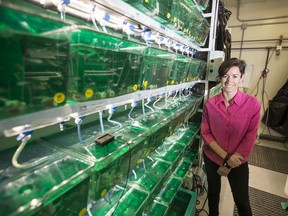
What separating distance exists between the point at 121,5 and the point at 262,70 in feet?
16.1

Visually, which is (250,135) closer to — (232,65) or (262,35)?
(232,65)

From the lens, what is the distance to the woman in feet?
5.27

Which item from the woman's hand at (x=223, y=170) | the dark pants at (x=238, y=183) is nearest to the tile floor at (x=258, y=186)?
the dark pants at (x=238, y=183)

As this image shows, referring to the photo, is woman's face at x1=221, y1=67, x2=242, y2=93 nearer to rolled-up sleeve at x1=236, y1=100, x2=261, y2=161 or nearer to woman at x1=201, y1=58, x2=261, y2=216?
woman at x1=201, y1=58, x2=261, y2=216

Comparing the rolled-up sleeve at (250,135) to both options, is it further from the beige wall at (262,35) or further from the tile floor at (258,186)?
the beige wall at (262,35)

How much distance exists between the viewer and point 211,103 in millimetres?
1788

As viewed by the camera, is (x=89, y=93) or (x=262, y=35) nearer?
(x=89, y=93)

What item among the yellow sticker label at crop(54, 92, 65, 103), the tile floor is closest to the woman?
the tile floor

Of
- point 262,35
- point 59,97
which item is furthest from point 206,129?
point 262,35

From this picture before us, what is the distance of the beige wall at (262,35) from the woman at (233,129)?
3285 millimetres

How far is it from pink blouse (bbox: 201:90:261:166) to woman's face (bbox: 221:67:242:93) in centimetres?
8

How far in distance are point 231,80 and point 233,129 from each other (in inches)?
Answer: 18.0

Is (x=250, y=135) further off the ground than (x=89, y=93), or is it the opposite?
(x=89, y=93)

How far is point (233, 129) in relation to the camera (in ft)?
5.41
